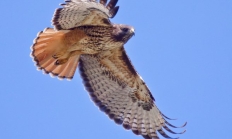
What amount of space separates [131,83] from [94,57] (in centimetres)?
86

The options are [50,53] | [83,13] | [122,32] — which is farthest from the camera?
[50,53]

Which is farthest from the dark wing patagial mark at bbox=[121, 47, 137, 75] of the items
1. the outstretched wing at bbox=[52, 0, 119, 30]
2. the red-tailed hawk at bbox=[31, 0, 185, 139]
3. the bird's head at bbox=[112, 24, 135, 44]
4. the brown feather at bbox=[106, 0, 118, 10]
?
the brown feather at bbox=[106, 0, 118, 10]

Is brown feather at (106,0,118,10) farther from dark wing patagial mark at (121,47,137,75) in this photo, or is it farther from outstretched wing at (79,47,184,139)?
outstretched wing at (79,47,184,139)

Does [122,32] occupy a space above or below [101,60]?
above

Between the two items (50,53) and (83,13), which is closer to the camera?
(83,13)

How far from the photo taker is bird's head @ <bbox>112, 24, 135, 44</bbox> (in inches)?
436

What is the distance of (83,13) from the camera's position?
1082 centimetres

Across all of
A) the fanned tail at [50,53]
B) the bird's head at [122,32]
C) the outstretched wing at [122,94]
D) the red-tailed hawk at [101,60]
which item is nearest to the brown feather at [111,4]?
the red-tailed hawk at [101,60]

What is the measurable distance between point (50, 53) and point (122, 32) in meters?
1.35

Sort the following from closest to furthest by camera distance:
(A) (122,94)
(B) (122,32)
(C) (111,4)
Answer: (C) (111,4) → (B) (122,32) → (A) (122,94)

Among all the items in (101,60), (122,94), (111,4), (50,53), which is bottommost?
(122,94)

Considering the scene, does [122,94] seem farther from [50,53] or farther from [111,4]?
[111,4]

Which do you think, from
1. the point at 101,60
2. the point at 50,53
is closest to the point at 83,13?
the point at 50,53

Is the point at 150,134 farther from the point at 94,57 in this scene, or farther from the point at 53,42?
the point at 53,42
